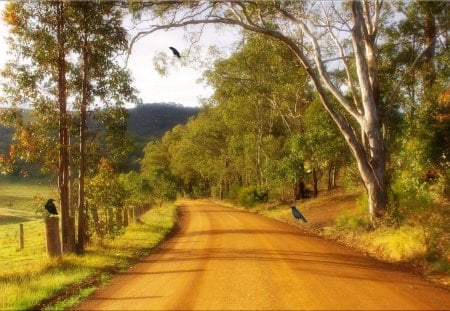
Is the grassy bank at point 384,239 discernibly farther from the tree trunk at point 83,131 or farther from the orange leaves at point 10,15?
the orange leaves at point 10,15

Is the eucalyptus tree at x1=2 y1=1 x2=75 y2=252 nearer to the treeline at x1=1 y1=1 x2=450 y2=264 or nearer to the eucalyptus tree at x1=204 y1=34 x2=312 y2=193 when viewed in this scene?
the treeline at x1=1 y1=1 x2=450 y2=264

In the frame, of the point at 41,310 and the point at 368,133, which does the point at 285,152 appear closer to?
the point at 368,133

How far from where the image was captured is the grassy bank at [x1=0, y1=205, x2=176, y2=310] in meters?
8.23

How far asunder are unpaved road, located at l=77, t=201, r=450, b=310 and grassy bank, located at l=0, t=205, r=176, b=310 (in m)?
0.53

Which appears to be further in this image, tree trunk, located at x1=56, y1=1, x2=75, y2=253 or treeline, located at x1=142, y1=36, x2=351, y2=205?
treeline, located at x1=142, y1=36, x2=351, y2=205

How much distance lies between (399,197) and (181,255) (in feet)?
25.4

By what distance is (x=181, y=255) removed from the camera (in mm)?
13422

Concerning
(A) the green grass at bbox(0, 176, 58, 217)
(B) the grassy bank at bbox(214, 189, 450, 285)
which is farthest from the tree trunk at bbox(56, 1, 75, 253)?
(A) the green grass at bbox(0, 176, 58, 217)

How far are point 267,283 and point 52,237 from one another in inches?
265

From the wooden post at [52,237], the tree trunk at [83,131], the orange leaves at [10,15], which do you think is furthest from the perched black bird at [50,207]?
the orange leaves at [10,15]

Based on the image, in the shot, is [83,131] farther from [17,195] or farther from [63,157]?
[17,195]

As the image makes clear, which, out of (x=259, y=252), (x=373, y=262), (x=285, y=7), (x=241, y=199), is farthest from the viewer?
(x=241, y=199)

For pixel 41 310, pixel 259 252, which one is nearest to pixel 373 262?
pixel 259 252

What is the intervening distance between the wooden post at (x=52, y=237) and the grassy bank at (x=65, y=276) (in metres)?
0.26
